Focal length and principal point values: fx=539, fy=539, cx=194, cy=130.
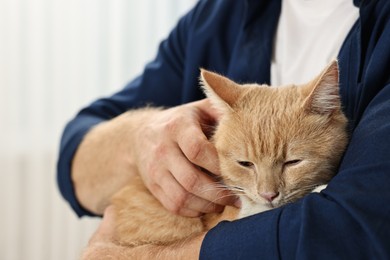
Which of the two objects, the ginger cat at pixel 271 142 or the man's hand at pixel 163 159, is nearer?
the ginger cat at pixel 271 142

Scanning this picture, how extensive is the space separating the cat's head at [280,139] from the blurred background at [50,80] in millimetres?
1558

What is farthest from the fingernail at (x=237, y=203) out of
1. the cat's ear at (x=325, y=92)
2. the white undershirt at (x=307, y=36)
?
the white undershirt at (x=307, y=36)

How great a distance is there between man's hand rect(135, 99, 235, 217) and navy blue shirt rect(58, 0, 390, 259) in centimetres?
21

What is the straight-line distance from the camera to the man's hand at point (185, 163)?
1.10 metres

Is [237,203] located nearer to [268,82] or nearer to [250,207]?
[250,207]

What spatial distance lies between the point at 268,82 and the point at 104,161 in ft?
1.65

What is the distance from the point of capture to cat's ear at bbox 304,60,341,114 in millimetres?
928

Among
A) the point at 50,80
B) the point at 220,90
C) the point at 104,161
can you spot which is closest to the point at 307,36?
the point at 220,90

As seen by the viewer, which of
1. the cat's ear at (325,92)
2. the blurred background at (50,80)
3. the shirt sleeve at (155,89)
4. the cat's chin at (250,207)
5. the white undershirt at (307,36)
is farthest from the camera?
the blurred background at (50,80)

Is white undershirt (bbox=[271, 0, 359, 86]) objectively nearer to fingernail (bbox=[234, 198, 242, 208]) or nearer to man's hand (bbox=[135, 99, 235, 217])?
man's hand (bbox=[135, 99, 235, 217])

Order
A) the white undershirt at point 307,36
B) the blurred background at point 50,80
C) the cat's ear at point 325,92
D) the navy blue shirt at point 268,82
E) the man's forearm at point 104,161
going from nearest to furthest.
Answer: the navy blue shirt at point 268,82, the cat's ear at point 325,92, the white undershirt at point 307,36, the man's forearm at point 104,161, the blurred background at point 50,80

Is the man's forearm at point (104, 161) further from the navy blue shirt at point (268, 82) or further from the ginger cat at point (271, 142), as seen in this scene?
the ginger cat at point (271, 142)

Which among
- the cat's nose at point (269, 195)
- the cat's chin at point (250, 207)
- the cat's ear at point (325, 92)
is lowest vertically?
the cat's chin at point (250, 207)

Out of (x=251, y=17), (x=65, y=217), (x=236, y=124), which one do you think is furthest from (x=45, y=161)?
(x=236, y=124)
